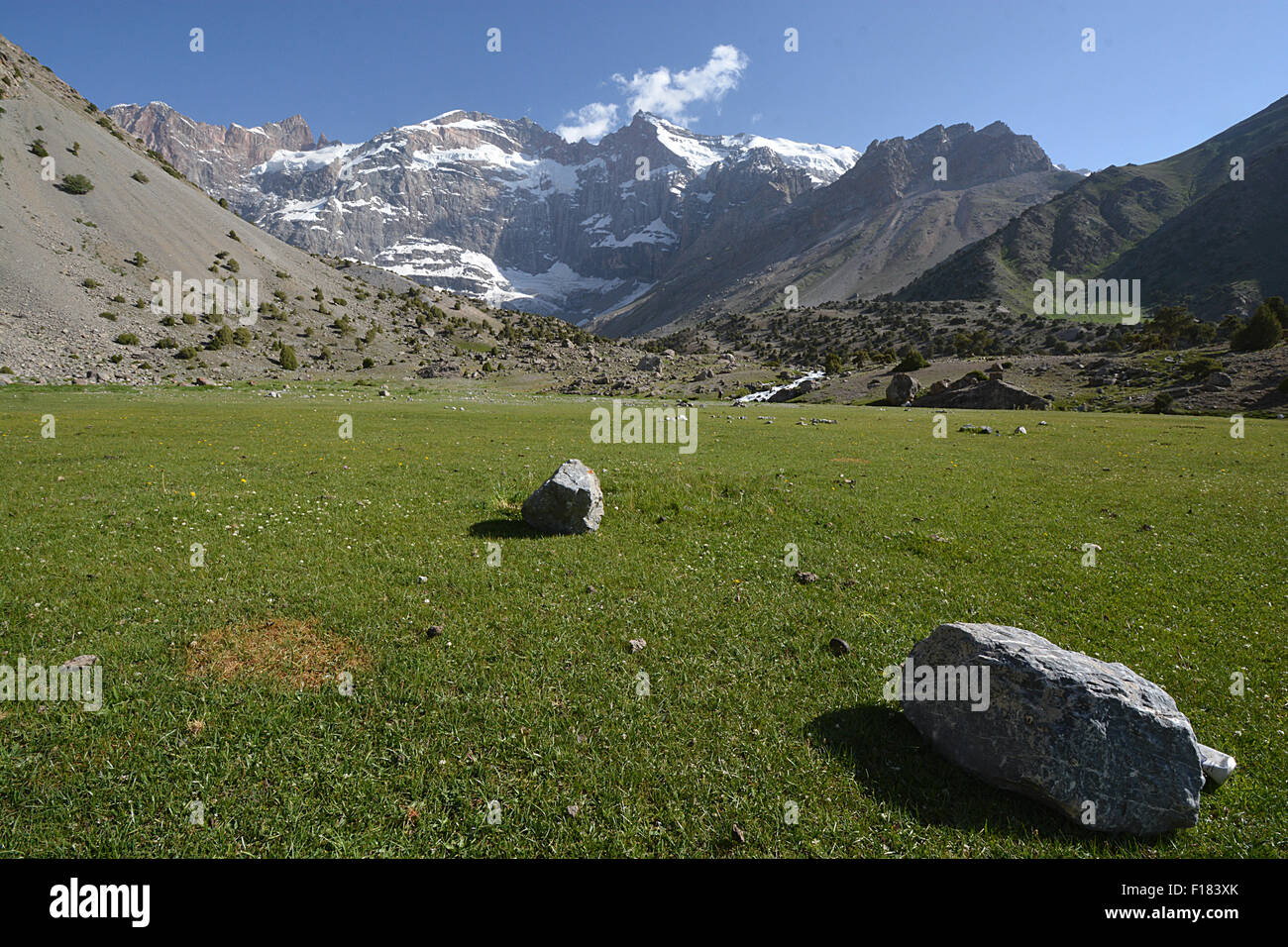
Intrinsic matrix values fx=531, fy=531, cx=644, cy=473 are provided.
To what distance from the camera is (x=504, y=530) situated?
14.6 m

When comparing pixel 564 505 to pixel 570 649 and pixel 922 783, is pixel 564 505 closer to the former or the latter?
pixel 570 649

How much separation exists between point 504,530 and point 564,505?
183cm

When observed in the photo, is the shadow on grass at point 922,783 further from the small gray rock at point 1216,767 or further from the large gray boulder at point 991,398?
the large gray boulder at point 991,398

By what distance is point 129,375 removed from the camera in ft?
231

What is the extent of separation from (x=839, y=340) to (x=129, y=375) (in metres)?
163

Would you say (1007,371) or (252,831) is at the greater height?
(1007,371)

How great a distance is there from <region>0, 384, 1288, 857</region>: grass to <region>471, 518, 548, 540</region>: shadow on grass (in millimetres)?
147

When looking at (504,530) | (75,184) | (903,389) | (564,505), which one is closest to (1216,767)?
(564,505)

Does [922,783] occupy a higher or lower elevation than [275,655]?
lower

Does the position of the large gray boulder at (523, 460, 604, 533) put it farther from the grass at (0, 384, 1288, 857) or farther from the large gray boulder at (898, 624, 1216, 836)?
the large gray boulder at (898, 624, 1216, 836)

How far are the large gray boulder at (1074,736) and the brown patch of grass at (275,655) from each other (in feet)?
27.2

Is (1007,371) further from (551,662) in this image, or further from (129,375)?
(129,375)
